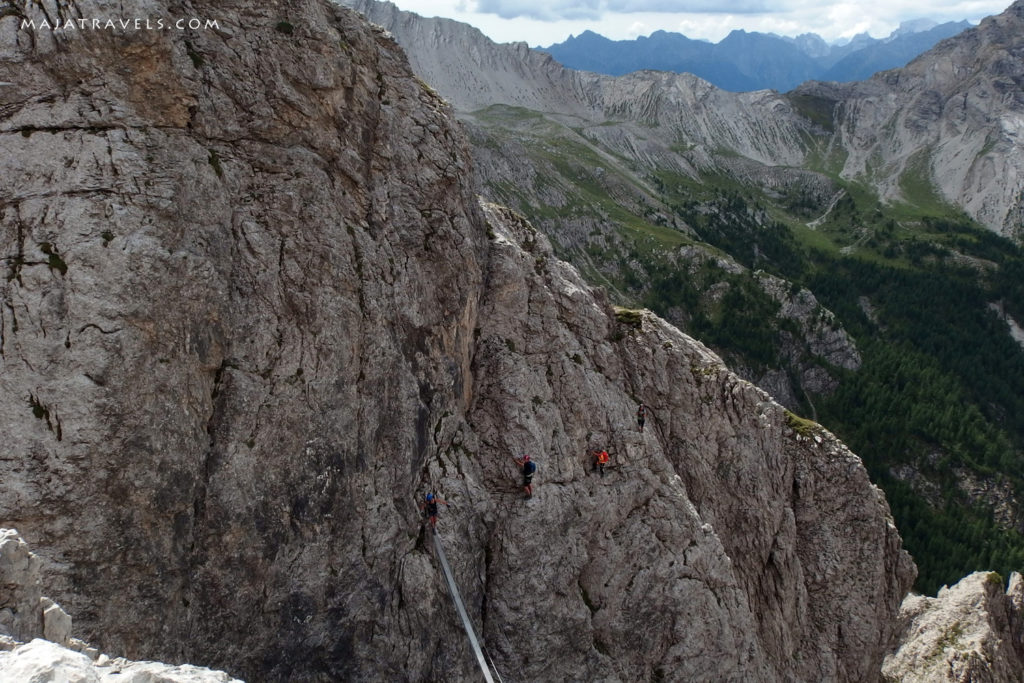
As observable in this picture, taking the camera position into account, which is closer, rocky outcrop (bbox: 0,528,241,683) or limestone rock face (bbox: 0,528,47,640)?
rocky outcrop (bbox: 0,528,241,683)

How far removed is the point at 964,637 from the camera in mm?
55469

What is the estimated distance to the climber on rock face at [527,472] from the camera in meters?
30.4

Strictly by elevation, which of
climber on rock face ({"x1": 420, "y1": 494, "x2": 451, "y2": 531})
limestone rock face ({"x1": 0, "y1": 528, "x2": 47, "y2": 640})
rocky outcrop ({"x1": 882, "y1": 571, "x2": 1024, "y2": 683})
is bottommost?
rocky outcrop ({"x1": 882, "y1": 571, "x2": 1024, "y2": 683})

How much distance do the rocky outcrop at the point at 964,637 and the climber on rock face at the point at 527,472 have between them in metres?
39.3

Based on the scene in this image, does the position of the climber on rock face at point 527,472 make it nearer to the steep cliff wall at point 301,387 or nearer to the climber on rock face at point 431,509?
the steep cliff wall at point 301,387

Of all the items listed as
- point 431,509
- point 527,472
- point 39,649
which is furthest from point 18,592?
point 527,472

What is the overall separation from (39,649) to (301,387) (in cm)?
1512

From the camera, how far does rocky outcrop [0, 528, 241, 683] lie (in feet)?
29.8

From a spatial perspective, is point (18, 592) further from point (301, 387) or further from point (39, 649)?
point (301, 387)

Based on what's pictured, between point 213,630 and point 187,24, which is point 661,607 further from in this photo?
point 187,24

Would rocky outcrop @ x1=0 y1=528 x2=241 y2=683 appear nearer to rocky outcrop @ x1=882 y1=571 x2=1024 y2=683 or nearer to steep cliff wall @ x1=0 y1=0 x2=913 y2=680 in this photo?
steep cliff wall @ x1=0 y1=0 x2=913 y2=680

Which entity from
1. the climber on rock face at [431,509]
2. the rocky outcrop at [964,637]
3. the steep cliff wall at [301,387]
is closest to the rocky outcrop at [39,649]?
the steep cliff wall at [301,387]

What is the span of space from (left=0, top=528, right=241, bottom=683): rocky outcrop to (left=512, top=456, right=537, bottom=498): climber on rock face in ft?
63.5

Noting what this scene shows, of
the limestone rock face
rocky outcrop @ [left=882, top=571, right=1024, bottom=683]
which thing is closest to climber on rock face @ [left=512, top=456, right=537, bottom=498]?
the limestone rock face
